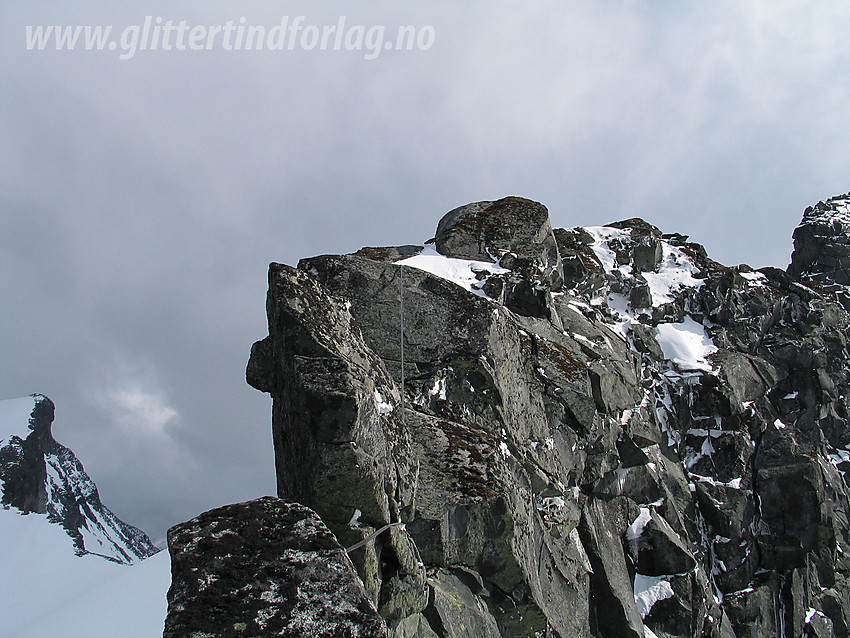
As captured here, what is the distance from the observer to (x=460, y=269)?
23.2 m

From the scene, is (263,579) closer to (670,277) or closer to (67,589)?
(670,277)

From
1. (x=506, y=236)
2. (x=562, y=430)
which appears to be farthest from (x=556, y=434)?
(x=506, y=236)

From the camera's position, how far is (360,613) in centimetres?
509

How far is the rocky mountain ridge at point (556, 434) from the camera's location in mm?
9023

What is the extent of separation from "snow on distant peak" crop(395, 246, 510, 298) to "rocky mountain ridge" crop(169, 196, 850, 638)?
5.3 inches

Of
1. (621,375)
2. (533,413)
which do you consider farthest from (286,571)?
(621,375)

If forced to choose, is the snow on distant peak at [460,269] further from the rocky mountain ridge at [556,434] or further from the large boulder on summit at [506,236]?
the large boulder on summit at [506,236]

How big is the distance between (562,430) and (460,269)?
724cm

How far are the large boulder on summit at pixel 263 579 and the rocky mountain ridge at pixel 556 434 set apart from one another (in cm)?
5

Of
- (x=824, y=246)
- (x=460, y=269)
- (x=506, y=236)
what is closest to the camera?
(x=460, y=269)

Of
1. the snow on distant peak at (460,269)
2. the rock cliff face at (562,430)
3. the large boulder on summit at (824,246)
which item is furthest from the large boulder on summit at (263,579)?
the large boulder on summit at (824,246)

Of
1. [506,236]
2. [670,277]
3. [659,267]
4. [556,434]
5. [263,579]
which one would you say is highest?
[659,267]

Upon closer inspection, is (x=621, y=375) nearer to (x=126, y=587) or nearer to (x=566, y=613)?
(x=566, y=613)

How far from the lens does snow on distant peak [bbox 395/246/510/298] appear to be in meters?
21.9
